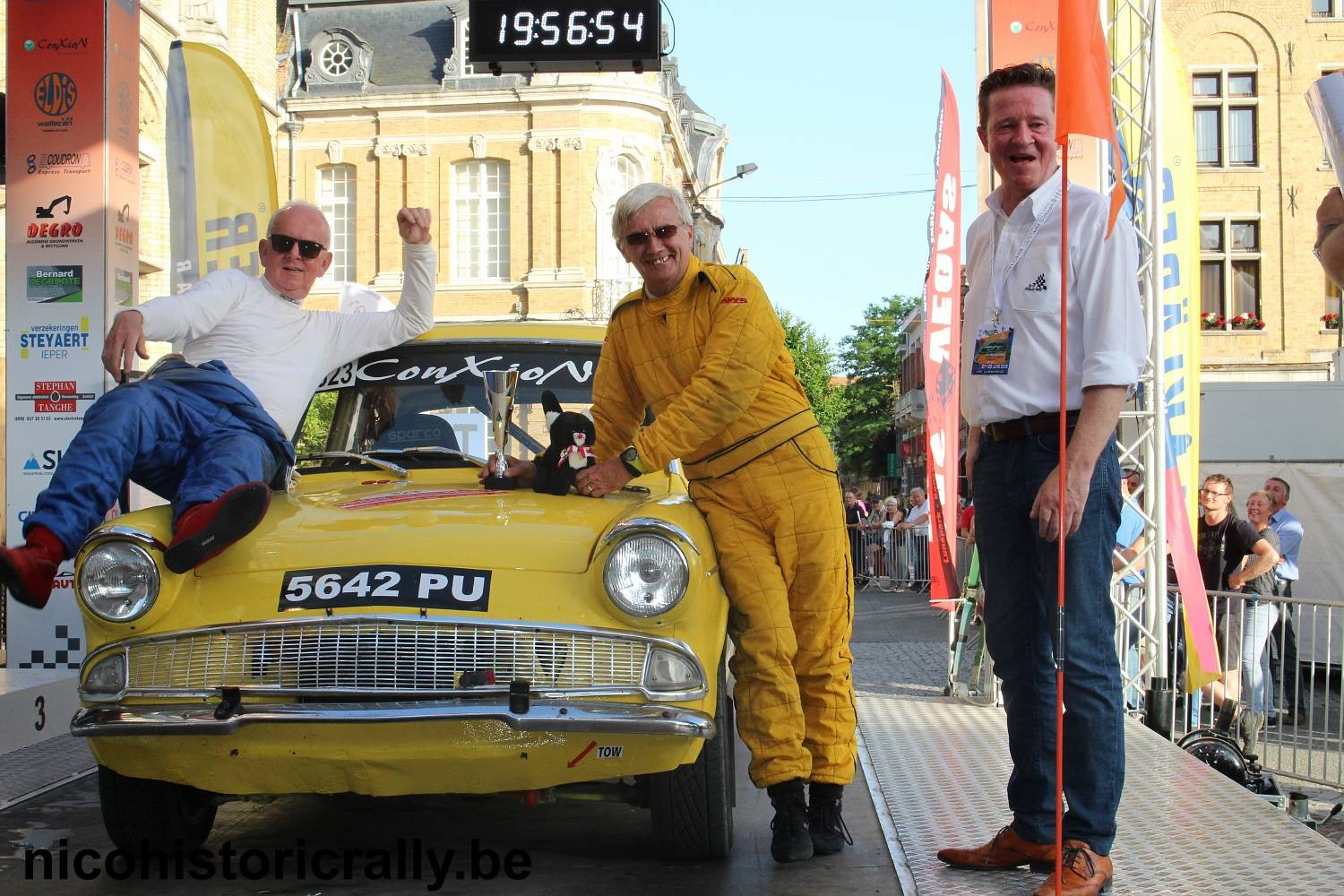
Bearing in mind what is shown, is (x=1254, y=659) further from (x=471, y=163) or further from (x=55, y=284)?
(x=471, y=163)

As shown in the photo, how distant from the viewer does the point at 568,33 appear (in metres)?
9.55

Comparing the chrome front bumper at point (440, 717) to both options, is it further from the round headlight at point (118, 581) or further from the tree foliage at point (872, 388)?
the tree foliage at point (872, 388)

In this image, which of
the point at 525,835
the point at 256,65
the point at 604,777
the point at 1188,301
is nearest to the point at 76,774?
the point at 525,835

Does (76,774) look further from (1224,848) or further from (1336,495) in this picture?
(1336,495)

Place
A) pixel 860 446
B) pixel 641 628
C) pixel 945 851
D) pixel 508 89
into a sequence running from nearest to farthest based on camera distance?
pixel 641 628 → pixel 945 851 → pixel 508 89 → pixel 860 446

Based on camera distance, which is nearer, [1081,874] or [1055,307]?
Answer: [1081,874]

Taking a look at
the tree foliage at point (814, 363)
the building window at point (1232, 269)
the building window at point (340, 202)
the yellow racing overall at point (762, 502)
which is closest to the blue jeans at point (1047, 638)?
the yellow racing overall at point (762, 502)

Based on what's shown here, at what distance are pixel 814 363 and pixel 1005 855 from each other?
5698cm

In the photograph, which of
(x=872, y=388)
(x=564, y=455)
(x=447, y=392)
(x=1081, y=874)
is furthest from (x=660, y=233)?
(x=872, y=388)

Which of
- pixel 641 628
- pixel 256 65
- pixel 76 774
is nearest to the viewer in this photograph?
pixel 641 628

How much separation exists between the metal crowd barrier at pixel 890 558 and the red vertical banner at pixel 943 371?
39.3 feet

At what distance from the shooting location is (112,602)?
11.5 feet

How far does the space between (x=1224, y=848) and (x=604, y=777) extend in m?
1.72

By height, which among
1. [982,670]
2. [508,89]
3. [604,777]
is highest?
[508,89]
